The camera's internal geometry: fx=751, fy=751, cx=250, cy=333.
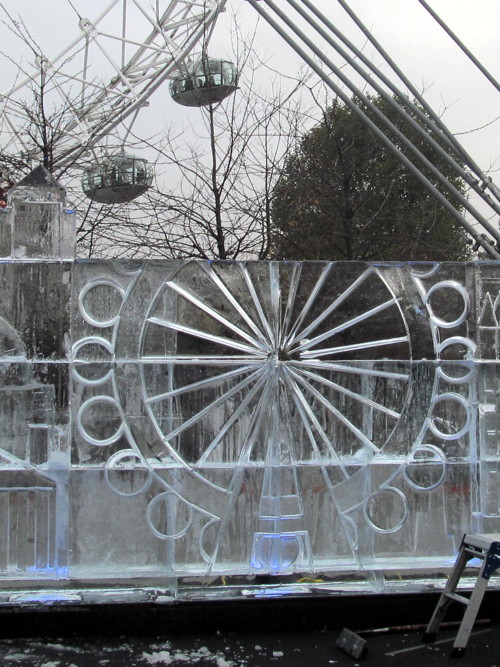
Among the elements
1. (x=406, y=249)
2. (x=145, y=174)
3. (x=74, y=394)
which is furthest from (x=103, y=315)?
(x=406, y=249)

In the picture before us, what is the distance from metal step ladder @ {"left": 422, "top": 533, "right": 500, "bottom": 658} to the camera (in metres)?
4.09

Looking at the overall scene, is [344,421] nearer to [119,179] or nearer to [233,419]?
[233,419]

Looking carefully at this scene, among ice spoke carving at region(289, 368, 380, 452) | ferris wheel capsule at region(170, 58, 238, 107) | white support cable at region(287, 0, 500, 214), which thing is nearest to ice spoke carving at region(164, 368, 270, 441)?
ice spoke carving at region(289, 368, 380, 452)

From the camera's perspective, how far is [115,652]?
4.24m

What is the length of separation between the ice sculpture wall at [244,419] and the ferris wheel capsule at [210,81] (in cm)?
485

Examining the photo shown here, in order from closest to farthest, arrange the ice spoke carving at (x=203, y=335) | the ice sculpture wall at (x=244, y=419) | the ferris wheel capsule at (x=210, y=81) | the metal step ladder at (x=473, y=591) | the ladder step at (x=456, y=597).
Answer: the metal step ladder at (x=473, y=591), the ladder step at (x=456, y=597), the ice sculpture wall at (x=244, y=419), the ice spoke carving at (x=203, y=335), the ferris wheel capsule at (x=210, y=81)

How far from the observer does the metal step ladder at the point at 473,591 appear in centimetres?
409

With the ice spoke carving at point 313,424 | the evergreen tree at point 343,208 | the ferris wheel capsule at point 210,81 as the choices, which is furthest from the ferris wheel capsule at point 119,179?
the ice spoke carving at point 313,424

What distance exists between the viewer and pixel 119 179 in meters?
8.98

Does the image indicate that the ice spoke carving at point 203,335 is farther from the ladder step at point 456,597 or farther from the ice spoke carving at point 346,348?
the ladder step at point 456,597

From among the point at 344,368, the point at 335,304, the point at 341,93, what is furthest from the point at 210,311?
the point at 341,93

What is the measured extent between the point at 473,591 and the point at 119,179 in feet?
21.2

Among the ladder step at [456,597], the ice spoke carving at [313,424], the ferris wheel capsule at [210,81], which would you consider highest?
the ferris wheel capsule at [210,81]

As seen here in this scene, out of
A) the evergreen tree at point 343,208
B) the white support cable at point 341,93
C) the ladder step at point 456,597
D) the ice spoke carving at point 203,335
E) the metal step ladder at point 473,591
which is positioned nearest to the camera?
the metal step ladder at point 473,591
